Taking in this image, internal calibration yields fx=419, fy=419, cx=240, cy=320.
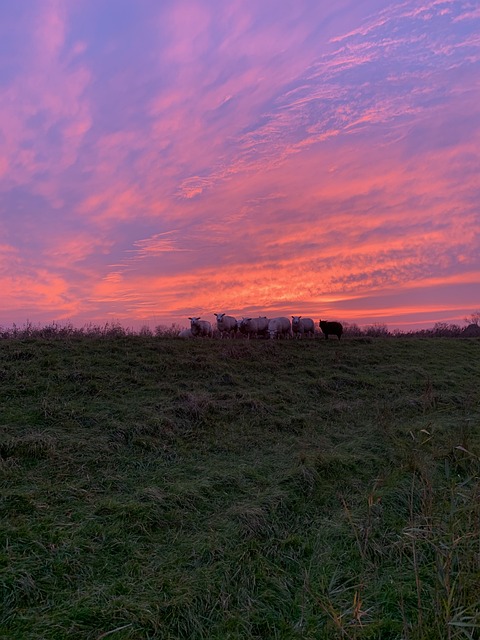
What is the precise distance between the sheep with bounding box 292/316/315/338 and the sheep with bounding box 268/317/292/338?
500 mm

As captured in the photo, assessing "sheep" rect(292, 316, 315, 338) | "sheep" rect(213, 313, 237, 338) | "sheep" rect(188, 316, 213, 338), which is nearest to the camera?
"sheep" rect(188, 316, 213, 338)

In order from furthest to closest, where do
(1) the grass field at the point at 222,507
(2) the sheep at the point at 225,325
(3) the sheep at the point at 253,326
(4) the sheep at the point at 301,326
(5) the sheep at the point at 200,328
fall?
(4) the sheep at the point at 301,326
(3) the sheep at the point at 253,326
(2) the sheep at the point at 225,325
(5) the sheep at the point at 200,328
(1) the grass field at the point at 222,507

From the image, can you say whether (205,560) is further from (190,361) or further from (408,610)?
(190,361)

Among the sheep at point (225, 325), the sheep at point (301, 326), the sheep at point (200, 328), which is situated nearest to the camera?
the sheep at point (200, 328)

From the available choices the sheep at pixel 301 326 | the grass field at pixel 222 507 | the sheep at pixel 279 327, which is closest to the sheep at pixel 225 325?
the sheep at pixel 279 327

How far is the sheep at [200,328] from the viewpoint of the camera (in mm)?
24453

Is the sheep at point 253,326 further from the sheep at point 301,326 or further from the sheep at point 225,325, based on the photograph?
the sheep at point 301,326

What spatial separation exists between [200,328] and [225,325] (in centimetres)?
196

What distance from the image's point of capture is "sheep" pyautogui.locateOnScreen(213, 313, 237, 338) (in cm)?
2559

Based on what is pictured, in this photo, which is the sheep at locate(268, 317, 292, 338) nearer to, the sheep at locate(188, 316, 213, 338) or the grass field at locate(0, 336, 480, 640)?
the sheep at locate(188, 316, 213, 338)

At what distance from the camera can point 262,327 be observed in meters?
26.6

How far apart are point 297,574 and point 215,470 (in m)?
2.49

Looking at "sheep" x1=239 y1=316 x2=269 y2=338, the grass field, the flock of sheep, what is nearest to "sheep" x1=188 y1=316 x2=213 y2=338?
the flock of sheep

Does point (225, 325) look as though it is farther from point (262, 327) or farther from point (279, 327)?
point (279, 327)
